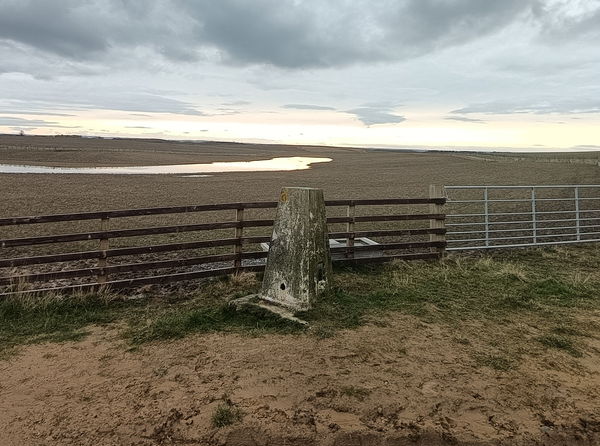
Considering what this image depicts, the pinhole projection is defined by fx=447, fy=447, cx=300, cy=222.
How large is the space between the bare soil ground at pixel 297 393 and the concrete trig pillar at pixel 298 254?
867mm

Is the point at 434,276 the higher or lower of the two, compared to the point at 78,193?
lower

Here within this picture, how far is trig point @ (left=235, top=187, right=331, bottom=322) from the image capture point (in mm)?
5695

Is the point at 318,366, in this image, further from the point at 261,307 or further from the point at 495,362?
the point at 495,362

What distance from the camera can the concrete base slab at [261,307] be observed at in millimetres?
5348

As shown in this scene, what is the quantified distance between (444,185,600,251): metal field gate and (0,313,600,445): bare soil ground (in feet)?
15.2

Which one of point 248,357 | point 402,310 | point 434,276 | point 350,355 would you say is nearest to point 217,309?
point 248,357

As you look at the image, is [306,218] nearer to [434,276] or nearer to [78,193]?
[434,276]

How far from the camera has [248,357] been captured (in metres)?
4.42

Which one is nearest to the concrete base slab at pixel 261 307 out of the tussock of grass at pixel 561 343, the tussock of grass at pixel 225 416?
the tussock of grass at pixel 225 416

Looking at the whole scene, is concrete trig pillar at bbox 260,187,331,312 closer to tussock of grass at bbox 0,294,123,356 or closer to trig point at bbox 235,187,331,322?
trig point at bbox 235,187,331,322

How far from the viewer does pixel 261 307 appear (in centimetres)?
562

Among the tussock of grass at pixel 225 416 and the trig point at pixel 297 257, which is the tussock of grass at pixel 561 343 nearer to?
the trig point at pixel 297 257

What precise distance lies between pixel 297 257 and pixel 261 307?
78 centimetres

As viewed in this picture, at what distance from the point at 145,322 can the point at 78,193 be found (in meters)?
17.8
